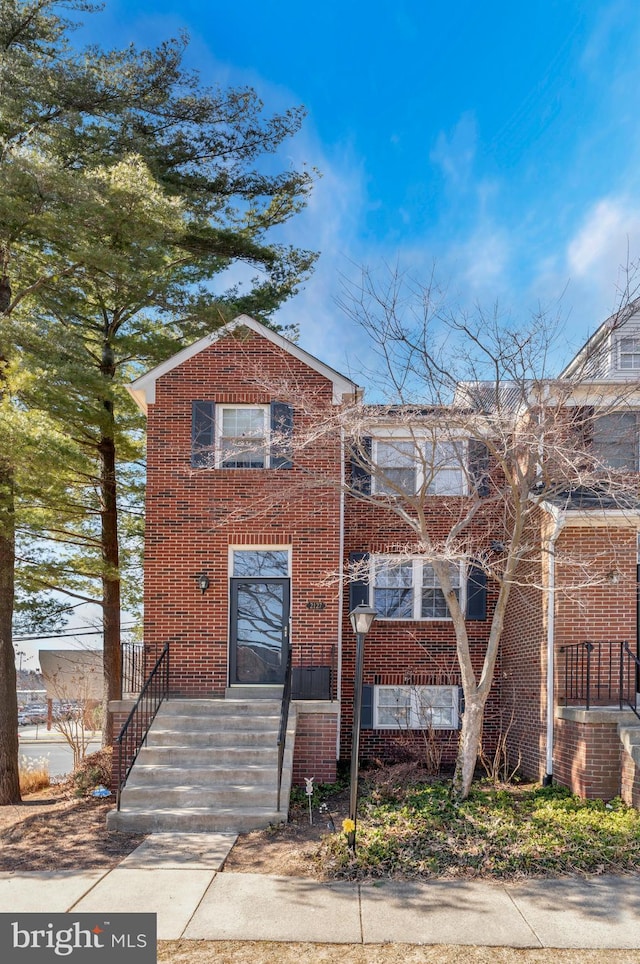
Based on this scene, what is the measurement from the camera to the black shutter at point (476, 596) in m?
12.2

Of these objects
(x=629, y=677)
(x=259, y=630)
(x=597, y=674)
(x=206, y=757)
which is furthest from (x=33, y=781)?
(x=629, y=677)

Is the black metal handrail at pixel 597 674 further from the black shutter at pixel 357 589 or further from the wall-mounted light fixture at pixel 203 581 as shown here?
the wall-mounted light fixture at pixel 203 581

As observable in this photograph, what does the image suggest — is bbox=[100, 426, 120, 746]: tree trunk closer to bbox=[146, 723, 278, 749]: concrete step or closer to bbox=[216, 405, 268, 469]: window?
bbox=[216, 405, 268, 469]: window

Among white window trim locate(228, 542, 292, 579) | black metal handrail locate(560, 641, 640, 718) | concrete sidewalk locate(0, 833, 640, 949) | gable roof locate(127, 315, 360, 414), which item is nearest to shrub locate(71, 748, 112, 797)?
white window trim locate(228, 542, 292, 579)

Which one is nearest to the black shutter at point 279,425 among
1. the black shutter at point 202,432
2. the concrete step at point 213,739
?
the black shutter at point 202,432

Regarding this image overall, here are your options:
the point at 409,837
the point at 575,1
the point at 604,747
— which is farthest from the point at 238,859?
the point at 575,1

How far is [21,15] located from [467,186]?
810 cm

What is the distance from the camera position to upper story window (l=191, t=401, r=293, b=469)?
11367mm

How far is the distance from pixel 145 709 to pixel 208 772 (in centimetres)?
182

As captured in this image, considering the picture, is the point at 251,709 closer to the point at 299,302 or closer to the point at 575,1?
the point at 299,302

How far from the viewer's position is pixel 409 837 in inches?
288

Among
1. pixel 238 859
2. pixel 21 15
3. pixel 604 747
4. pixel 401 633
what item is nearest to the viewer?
pixel 238 859

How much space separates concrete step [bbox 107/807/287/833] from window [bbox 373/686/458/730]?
173 inches

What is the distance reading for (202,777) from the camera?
8867 millimetres
